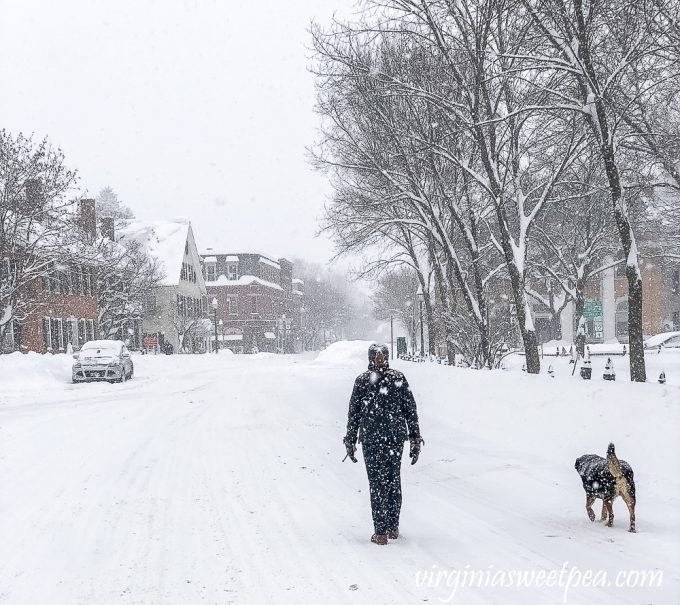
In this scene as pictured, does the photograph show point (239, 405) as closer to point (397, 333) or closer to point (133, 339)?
point (133, 339)

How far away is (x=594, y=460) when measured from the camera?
7.04 m

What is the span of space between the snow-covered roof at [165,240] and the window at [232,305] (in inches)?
757

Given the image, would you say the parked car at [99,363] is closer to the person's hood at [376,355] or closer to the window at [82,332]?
the window at [82,332]

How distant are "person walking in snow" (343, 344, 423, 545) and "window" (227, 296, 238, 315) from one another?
80.3 metres

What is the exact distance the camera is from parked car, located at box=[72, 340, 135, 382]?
28.4 meters

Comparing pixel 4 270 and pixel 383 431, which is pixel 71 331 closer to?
pixel 4 270

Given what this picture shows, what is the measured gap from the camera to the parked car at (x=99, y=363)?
1117 inches

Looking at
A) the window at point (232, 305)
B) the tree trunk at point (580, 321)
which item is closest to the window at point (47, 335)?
the tree trunk at point (580, 321)

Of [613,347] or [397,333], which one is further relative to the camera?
[397,333]

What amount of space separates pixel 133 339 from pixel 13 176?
30.9 meters

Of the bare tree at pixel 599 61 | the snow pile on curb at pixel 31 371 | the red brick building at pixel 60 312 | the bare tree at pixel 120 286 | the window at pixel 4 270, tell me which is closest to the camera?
the bare tree at pixel 599 61

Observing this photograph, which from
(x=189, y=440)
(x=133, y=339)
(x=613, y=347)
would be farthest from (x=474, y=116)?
(x=133, y=339)

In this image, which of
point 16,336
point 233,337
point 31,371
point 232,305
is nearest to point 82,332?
point 16,336

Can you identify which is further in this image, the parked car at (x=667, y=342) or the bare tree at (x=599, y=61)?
the parked car at (x=667, y=342)
